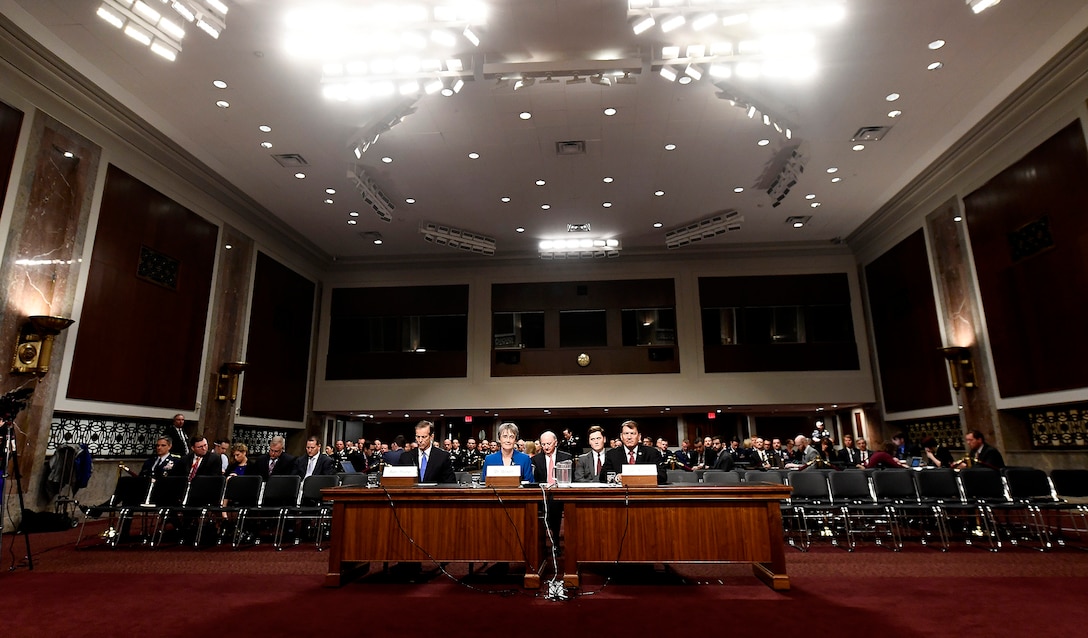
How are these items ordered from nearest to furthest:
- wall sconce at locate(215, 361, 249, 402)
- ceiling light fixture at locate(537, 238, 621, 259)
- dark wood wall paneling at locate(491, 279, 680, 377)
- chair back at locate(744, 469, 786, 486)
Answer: chair back at locate(744, 469, 786, 486) < wall sconce at locate(215, 361, 249, 402) < ceiling light fixture at locate(537, 238, 621, 259) < dark wood wall paneling at locate(491, 279, 680, 377)

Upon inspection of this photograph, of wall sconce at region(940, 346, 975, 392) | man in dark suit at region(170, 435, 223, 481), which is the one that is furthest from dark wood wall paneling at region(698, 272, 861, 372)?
man in dark suit at region(170, 435, 223, 481)

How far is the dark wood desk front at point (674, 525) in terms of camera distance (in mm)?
4391

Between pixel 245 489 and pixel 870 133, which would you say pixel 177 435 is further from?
pixel 870 133

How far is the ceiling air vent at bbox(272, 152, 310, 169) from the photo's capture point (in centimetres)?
1060

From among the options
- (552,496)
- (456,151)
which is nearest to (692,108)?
(456,151)

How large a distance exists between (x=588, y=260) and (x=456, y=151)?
21.1 ft

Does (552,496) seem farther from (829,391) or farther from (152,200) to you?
(829,391)

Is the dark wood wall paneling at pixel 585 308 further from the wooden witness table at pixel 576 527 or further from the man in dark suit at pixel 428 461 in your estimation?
the wooden witness table at pixel 576 527

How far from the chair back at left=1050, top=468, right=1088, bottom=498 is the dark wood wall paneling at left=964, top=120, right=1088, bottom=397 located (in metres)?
2.04

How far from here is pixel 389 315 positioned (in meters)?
16.3

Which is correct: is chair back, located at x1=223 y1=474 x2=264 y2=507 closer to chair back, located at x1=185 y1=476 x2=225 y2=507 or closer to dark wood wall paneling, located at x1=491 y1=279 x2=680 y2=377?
chair back, located at x1=185 y1=476 x2=225 y2=507

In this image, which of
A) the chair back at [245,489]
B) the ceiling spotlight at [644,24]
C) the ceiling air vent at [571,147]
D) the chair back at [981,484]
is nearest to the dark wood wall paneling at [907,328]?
the chair back at [981,484]

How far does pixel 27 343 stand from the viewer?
7.82 meters

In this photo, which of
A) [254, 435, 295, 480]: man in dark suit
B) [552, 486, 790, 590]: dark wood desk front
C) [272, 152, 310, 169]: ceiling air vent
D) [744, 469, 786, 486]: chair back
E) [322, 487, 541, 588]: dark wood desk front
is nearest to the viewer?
[552, 486, 790, 590]: dark wood desk front
